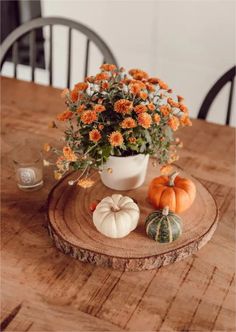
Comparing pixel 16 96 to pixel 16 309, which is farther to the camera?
pixel 16 96

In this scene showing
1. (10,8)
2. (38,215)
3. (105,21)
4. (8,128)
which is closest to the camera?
(38,215)

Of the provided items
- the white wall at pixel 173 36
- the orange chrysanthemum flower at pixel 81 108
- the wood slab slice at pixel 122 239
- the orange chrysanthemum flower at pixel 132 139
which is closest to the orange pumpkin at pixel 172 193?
the wood slab slice at pixel 122 239

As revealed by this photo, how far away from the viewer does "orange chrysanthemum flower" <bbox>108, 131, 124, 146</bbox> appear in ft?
3.01

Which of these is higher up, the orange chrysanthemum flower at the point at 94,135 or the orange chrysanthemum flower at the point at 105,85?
the orange chrysanthemum flower at the point at 105,85

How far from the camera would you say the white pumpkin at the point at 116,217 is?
94 cm

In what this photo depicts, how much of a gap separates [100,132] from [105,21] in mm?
1763

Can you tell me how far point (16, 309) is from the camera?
2.81 feet

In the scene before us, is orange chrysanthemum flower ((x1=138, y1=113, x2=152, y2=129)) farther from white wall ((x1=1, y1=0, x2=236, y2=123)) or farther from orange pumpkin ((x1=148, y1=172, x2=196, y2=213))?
white wall ((x1=1, y1=0, x2=236, y2=123))

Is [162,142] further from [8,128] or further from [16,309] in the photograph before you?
[8,128]

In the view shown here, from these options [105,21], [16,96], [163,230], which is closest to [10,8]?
[105,21]

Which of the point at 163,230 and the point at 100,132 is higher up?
the point at 100,132

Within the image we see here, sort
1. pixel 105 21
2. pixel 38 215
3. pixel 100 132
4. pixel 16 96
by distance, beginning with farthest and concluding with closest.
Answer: pixel 105 21 → pixel 16 96 → pixel 38 215 → pixel 100 132

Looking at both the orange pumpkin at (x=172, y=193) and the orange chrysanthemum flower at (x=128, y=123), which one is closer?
the orange chrysanthemum flower at (x=128, y=123)

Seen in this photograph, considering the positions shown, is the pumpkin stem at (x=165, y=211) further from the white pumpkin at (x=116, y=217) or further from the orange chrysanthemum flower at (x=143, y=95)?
the orange chrysanthemum flower at (x=143, y=95)
